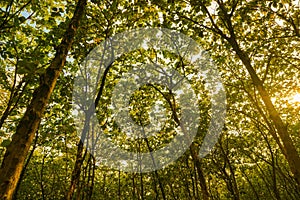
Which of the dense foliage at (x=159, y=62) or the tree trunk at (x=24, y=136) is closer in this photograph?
the tree trunk at (x=24, y=136)

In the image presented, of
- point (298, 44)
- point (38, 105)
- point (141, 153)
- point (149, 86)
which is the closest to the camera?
point (38, 105)

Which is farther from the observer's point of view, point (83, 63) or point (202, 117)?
point (202, 117)

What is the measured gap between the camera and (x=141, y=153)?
25.8 metres

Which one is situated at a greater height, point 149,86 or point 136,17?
point 149,86

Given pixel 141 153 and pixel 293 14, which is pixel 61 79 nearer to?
pixel 293 14

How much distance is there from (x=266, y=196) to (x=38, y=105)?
47.8m

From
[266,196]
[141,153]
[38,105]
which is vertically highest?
[141,153]

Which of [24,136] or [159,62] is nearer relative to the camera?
[24,136]

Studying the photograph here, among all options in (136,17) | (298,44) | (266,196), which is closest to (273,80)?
(298,44)

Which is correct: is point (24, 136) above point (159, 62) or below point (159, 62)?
below

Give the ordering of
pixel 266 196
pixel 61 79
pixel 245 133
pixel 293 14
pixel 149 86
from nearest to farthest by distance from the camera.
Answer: pixel 61 79, pixel 293 14, pixel 149 86, pixel 245 133, pixel 266 196

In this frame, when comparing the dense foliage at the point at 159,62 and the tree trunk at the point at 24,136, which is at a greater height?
the dense foliage at the point at 159,62

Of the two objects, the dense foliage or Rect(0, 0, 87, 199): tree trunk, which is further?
the dense foliage

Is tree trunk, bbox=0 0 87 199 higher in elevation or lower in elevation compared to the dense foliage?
lower
